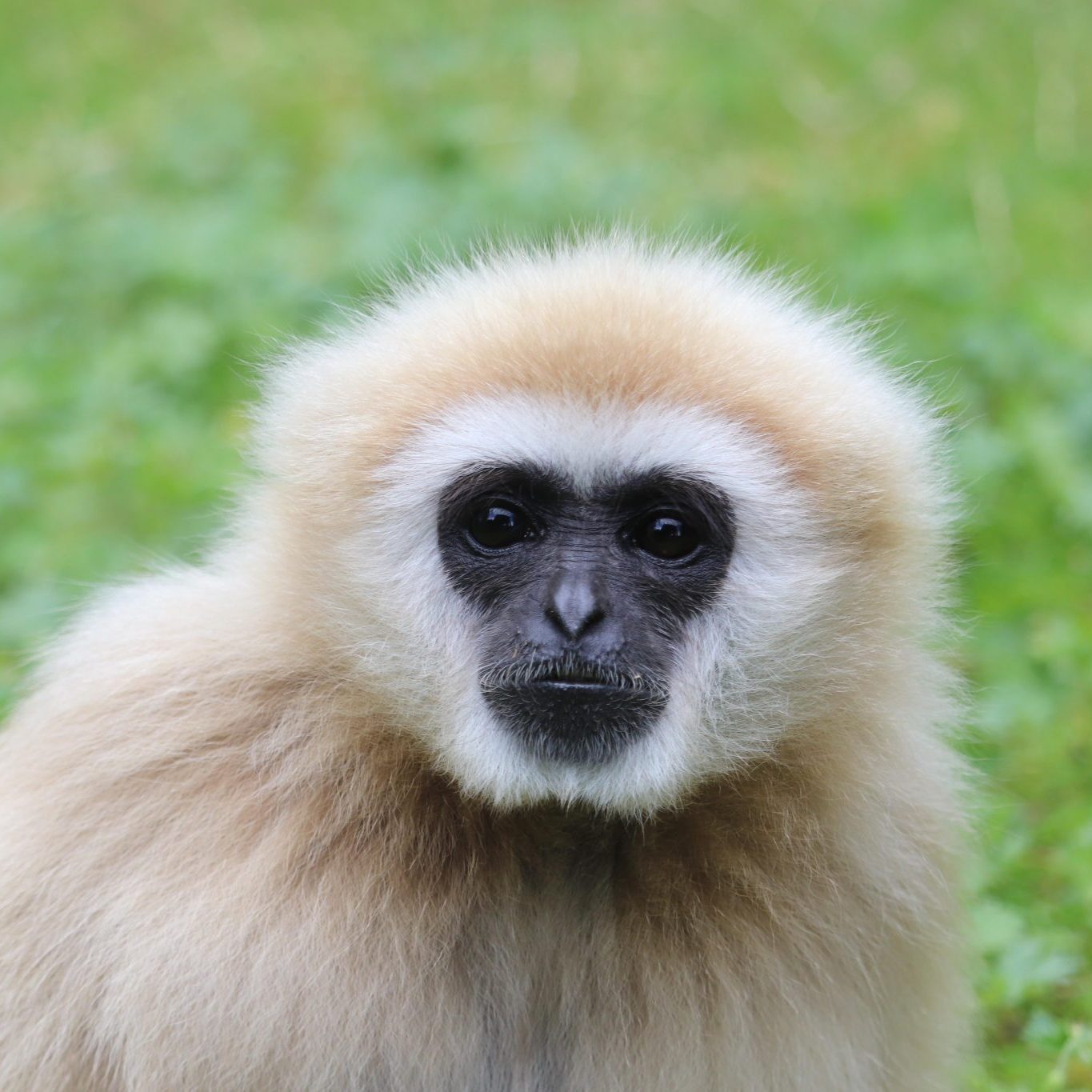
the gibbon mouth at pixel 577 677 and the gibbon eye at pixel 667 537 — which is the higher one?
the gibbon eye at pixel 667 537

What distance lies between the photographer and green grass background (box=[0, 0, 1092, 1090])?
18.2ft

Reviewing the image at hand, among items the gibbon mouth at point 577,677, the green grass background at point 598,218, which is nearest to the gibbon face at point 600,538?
the gibbon mouth at point 577,677

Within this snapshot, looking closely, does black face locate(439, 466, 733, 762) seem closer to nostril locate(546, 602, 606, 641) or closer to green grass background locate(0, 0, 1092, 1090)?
nostril locate(546, 602, 606, 641)

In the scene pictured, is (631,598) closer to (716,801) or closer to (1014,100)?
(716,801)

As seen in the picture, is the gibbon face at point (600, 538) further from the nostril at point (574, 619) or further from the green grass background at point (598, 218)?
the green grass background at point (598, 218)

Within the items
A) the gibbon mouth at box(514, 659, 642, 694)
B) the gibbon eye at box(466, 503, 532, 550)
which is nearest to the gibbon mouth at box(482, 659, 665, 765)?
the gibbon mouth at box(514, 659, 642, 694)

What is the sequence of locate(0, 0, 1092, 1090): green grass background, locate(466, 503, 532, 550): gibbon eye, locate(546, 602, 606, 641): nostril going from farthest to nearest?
locate(0, 0, 1092, 1090): green grass background, locate(466, 503, 532, 550): gibbon eye, locate(546, 602, 606, 641): nostril

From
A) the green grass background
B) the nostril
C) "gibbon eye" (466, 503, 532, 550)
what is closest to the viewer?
the nostril

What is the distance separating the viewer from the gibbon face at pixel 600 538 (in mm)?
3215

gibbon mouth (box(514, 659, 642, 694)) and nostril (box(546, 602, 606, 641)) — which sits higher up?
nostril (box(546, 602, 606, 641))

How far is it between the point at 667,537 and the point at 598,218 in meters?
2.13

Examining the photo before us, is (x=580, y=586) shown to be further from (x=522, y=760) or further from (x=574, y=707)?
(x=522, y=760)

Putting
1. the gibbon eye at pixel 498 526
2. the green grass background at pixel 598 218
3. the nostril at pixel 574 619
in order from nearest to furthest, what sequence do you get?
the nostril at pixel 574 619 < the gibbon eye at pixel 498 526 < the green grass background at pixel 598 218

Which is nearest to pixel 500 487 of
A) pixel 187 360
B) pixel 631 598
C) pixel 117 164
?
pixel 631 598
